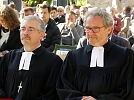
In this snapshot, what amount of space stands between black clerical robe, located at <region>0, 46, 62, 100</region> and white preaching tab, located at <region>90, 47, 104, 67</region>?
0.46 metres

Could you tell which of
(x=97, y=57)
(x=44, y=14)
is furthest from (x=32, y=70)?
(x=44, y=14)

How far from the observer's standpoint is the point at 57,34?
7055 millimetres

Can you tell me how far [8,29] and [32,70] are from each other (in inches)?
73.9

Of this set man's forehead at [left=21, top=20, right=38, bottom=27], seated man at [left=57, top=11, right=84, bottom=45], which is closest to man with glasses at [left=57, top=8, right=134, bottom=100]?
man's forehead at [left=21, top=20, right=38, bottom=27]

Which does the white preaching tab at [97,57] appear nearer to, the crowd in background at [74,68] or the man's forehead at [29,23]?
the crowd in background at [74,68]

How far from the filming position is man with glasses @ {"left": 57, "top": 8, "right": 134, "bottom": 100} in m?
3.81


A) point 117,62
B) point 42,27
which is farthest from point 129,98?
point 42,27

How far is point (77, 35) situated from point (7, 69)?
11.7 ft

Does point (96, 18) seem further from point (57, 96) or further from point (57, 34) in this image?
point (57, 34)

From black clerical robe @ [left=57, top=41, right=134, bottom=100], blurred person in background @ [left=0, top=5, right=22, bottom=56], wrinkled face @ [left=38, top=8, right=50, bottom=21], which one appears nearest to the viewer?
black clerical robe @ [left=57, top=41, right=134, bottom=100]

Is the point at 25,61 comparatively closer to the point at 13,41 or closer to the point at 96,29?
the point at 96,29

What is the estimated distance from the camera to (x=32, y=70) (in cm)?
417

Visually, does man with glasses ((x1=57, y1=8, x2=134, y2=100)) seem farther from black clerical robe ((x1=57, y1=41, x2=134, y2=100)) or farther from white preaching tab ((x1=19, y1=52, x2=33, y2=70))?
white preaching tab ((x1=19, y1=52, x2=33, y2=70))

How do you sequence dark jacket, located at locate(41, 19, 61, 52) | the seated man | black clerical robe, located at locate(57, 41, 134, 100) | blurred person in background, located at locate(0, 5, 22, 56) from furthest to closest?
the seated man
dark jacket, located at locate(41, 19, 61, 52)
blurred person in background, located at locate(0, 5, 22, 56)
black clerical robe, located at locate(57, 41, 134, 100)
